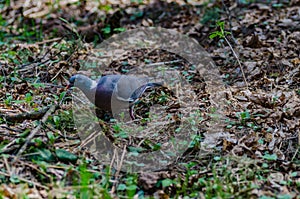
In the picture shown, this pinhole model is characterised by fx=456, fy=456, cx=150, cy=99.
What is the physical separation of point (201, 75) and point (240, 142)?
155cm

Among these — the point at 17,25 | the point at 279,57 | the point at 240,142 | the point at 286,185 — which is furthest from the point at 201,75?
the point at 17,25

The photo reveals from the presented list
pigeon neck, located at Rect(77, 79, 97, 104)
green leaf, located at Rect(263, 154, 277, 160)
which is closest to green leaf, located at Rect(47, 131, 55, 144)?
pigeon neck, located at Rect(77, 79, 97, 104)

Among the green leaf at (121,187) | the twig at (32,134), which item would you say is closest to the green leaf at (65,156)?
the twig at (32,134)

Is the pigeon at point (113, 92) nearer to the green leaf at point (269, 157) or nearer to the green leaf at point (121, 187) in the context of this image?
the green leaf at point (121, 187)

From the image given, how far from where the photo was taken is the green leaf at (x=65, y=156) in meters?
3.13

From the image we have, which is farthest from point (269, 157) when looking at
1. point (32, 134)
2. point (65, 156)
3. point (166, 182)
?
point (32, 134)

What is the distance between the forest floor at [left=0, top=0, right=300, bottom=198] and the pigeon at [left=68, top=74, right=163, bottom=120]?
161 mm

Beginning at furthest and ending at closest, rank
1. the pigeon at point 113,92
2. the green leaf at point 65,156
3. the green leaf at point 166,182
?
1. the pigeon at point 113,92
2. the green leaf at point 65,156
3. the green leaf at point 166,182

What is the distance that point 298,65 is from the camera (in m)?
4.67

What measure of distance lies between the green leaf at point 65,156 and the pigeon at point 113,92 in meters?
0.95

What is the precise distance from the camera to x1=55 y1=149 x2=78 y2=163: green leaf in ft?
10.3

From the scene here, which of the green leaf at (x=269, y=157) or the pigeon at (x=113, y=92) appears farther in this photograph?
the pigeon at (x=113, y=92)

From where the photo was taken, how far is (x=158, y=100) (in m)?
4.32

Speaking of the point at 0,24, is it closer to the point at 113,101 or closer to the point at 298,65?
the point at 113,101
